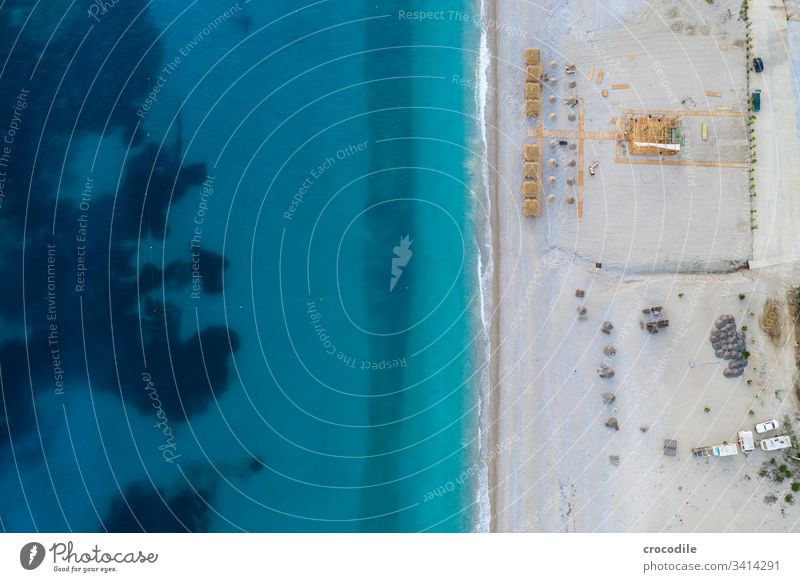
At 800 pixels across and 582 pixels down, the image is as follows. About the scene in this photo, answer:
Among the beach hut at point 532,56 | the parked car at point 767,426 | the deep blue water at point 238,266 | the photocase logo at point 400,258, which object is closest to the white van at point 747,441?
the parked car at point 767,426

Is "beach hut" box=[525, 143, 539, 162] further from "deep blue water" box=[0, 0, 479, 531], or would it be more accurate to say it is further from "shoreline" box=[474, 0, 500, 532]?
"deep blue water" box=[0, 0, 479, 531]

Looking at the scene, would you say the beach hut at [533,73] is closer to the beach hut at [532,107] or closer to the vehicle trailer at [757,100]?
the beach hut at [532,107]

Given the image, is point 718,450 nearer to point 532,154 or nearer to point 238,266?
point 532,154

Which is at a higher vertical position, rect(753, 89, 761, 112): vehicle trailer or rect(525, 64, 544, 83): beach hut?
rect(525, 64, 544, 83): beach hut
